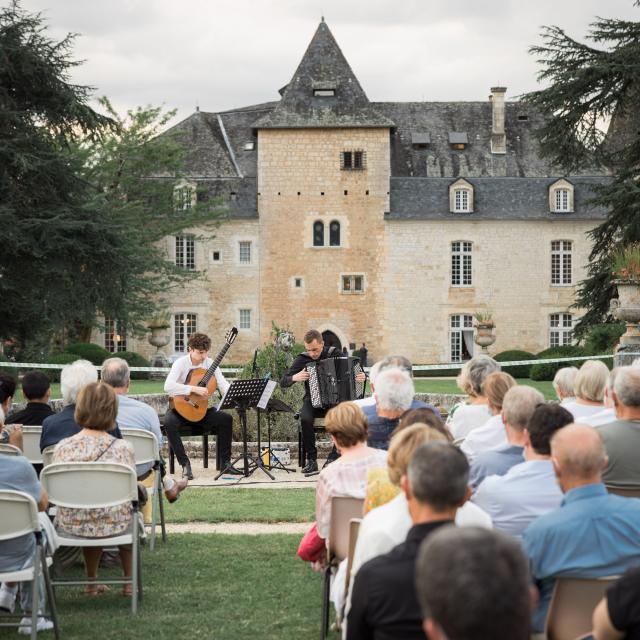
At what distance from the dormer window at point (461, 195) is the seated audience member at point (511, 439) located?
37366 millimetres

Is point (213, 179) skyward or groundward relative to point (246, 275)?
skyward

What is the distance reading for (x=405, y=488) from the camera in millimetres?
3498

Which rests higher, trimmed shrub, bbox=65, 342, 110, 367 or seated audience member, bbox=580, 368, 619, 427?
seated audience member, bbox=580, 368, 619, 427

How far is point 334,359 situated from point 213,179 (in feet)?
106

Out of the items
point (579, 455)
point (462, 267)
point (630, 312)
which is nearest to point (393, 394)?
point (579, 455)

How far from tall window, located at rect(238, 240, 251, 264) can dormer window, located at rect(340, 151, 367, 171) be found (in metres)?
4.39

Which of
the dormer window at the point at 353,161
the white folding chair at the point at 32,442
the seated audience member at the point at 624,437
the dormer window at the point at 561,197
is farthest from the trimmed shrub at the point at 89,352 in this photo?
the seated audience member at the point at 624,437

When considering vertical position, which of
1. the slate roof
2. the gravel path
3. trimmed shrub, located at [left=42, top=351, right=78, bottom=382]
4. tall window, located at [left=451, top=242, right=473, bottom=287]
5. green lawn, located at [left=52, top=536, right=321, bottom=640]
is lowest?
trimmed shrub, located at [left=42, top=351, right=78, bottom=382]

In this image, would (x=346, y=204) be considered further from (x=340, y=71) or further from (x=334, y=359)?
(x=334, y=359)

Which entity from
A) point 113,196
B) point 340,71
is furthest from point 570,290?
point 113,196

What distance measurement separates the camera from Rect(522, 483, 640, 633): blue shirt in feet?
12.6

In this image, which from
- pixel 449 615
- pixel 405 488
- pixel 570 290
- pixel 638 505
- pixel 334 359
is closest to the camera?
pixel 449 615

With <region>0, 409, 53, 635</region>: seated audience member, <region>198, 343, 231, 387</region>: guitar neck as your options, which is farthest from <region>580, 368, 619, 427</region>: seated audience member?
<region>198, 343, 231, 387</region>: guitar neck

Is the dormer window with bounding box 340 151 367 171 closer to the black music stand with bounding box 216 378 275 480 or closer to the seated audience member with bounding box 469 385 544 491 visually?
the black music stand with bounding box 216 378 275 480
